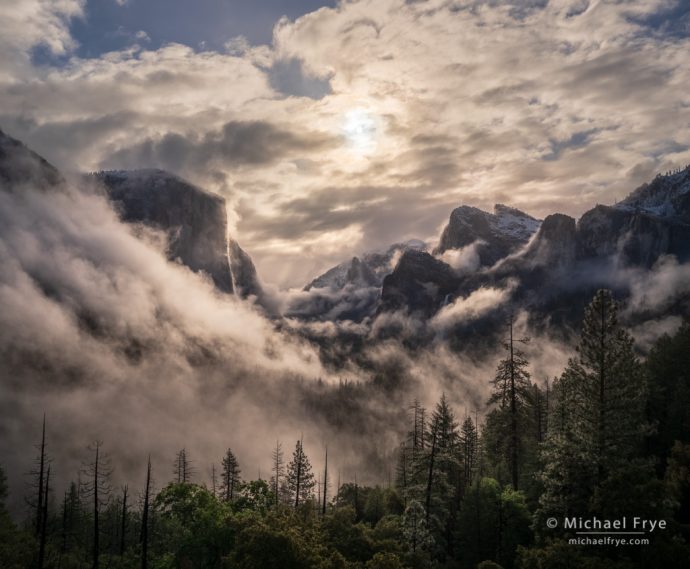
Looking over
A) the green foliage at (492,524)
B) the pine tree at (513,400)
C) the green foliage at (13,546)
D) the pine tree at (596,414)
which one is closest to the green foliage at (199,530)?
the green foliage at (13,546)

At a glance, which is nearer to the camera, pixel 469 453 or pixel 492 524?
pixel 492 524

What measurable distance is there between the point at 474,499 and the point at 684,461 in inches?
1021

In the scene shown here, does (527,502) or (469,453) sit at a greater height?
(469,453)

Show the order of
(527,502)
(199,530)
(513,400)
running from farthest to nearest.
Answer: (527,502)
(513,400)
(199,530)

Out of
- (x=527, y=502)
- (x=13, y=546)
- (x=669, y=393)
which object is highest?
(x=669, y=393)

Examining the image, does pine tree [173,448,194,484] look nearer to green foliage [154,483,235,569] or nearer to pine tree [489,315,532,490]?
green foliage [154,483,235,569]

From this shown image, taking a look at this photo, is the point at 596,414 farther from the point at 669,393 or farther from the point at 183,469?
the point at 183,469

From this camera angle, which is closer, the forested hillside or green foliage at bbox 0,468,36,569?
the forested hillside

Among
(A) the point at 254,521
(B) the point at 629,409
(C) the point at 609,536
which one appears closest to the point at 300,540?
(A) the point at 254,521

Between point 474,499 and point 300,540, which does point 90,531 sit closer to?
point 474,499

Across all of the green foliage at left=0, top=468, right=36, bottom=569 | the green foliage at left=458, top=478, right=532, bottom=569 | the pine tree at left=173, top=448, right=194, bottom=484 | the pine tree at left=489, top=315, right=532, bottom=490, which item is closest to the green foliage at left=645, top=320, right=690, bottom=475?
the pine tree at left=489, top=315, right=532, bottom=490

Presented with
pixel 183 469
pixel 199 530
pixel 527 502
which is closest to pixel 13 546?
pixel 199 530

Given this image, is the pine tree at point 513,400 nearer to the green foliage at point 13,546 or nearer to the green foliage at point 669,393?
the green foliage at point 669,393

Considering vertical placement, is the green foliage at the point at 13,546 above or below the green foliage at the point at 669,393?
below
